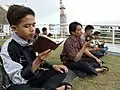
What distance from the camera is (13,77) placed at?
2.62 metres

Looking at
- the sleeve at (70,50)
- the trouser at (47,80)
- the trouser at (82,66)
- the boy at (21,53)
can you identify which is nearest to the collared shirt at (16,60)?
the boy at (21,53)

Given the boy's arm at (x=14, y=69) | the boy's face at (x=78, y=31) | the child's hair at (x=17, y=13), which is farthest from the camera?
the boy's face at (x=78, y=31)

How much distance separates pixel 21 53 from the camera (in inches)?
108

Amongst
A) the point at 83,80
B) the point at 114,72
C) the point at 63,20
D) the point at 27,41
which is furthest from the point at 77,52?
the point at 63,20

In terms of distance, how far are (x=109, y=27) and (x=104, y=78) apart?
624cm

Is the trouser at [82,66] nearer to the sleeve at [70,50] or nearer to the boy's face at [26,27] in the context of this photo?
the sleeve at [70,50]

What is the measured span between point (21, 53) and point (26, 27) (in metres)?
0.25

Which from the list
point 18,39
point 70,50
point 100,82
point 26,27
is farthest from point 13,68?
point 100,82

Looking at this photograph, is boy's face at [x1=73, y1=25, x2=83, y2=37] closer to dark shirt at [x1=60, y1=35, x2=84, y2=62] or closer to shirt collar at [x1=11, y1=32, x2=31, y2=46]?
dark shirt at [x1=60, y1=35, x2=84, y2=62]

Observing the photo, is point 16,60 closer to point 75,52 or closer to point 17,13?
point 17,13

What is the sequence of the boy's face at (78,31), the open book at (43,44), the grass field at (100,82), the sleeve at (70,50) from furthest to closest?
the boy's face at (78,31)
the sleeve at (70,50)
the grass field at (100,82)
the open book at (43,44)

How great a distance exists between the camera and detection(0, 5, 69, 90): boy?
263 cm

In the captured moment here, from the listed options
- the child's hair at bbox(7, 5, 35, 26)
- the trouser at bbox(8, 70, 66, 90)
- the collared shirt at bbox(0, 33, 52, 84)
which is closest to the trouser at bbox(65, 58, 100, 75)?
the trouser at bbox(8, 70, 66, 90)

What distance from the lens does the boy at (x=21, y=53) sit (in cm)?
263
